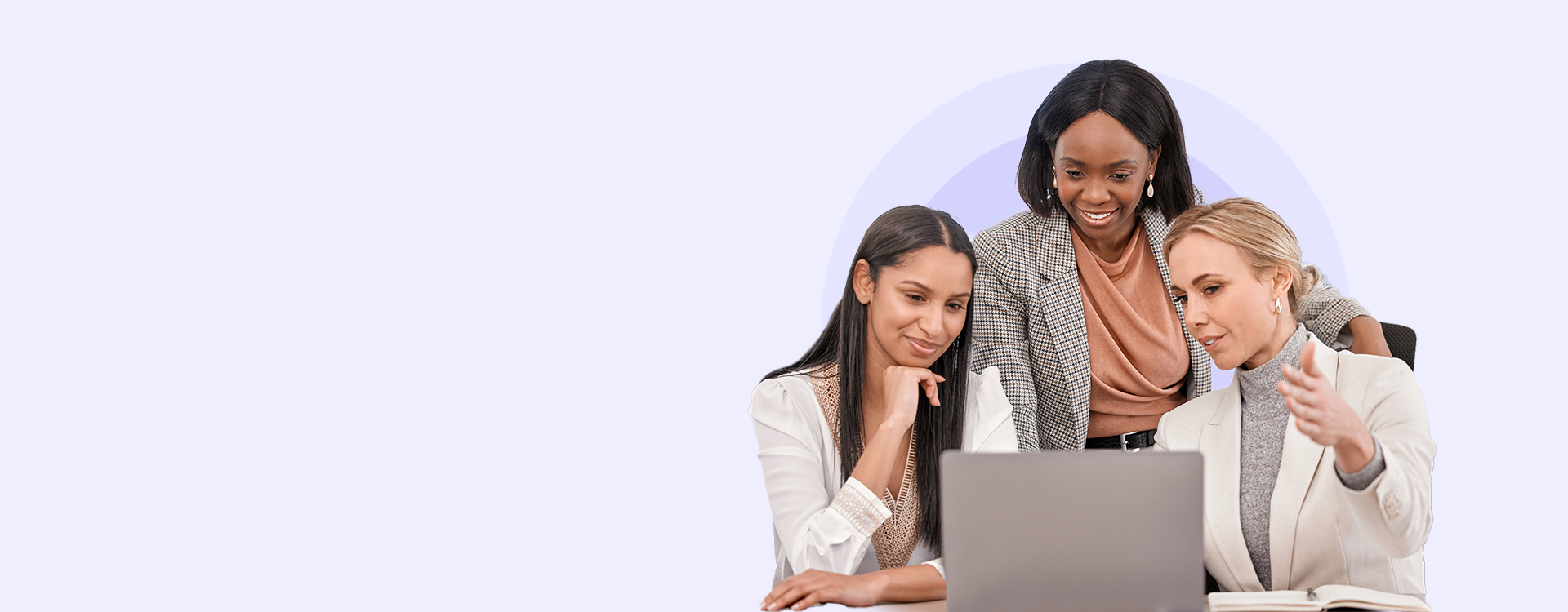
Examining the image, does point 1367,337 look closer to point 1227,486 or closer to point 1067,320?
point 1067,320

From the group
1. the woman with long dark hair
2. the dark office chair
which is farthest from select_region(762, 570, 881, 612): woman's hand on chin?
the dark office chair

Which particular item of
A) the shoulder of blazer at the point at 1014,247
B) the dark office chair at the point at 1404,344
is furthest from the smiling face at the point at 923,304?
the dark office chair at the point at 1404,344

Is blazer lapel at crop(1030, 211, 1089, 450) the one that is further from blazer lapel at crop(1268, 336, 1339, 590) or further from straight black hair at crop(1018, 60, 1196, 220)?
blazer lapel at crop(1268, 336, 1339, 590)

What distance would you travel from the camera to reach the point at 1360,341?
10.2 feet

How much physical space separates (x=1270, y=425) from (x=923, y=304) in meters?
0.82

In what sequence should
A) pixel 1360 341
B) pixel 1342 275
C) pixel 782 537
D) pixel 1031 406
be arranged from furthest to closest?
pixel 1342 275
pixel 1031 406
pixel 1360 341
pixel 782 537

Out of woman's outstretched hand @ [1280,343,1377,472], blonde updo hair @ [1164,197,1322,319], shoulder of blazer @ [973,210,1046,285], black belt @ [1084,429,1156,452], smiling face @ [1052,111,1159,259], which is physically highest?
smiling face @ [1052,111,1159,259]

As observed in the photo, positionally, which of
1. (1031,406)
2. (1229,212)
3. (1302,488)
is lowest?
(1302,488)

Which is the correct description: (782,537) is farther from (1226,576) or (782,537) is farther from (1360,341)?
(1360,341)

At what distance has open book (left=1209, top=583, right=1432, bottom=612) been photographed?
210 cm

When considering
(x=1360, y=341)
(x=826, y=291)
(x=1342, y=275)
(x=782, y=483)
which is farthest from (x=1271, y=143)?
(x=782, y=483)

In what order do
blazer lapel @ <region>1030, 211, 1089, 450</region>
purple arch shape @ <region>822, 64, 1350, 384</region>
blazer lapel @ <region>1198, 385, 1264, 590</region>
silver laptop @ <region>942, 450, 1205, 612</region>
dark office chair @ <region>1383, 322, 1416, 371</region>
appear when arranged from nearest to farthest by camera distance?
silver laptop @ <region>942, 450, 1205, 612</region> < blazer lapel @ <region>1198, 385, 1264, 590</region> < dark office chair @ <region>1383, 322, 1416, 371</region> < blazer lapel @ <region>1030, 211, 1089, 450</region> < purple arch shape @ <region>822, 64, 1350, 384</region>

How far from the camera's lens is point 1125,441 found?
339 cm

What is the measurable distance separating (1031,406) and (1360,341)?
880mm
